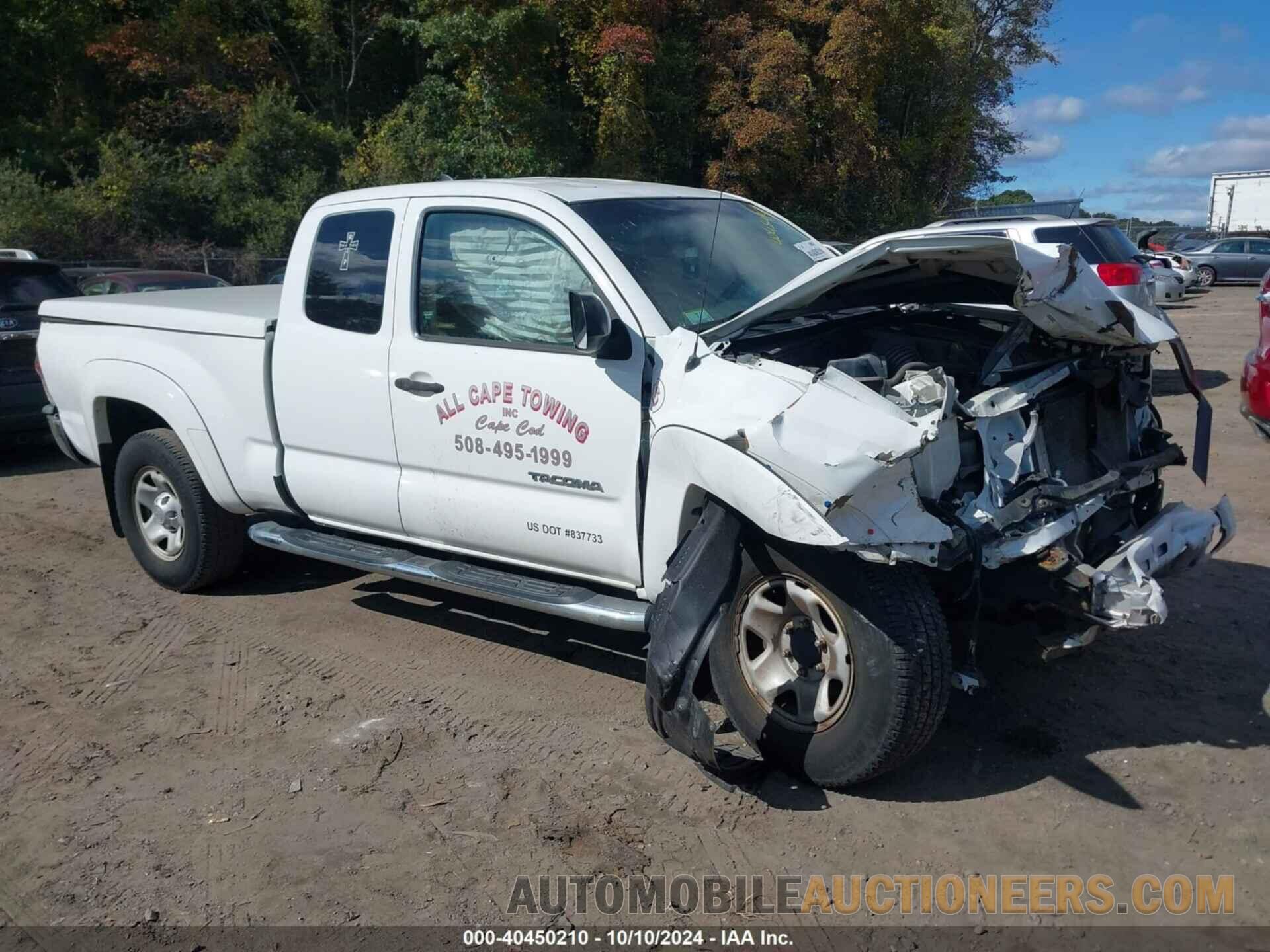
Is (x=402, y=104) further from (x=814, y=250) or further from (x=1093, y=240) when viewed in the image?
(x=814, y=250)

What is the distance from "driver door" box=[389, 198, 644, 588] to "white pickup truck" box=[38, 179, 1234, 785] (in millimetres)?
13

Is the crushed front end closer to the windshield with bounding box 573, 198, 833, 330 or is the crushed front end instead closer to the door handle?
the windshield with bounding box 573, 198, 833, 330

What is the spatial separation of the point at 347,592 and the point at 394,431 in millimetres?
1632

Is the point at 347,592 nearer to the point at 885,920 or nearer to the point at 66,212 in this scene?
the point at 885,920

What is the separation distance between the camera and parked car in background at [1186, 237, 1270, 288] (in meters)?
31.2

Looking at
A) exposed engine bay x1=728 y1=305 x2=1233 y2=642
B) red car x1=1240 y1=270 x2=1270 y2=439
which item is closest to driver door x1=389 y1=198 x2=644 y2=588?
exposed engine bay x1=728 y1=305 x2=1233 y2=642

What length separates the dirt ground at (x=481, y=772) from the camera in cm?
354

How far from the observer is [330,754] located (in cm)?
438

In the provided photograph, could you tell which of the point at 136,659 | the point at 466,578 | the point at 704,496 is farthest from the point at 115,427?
the point at 704,496

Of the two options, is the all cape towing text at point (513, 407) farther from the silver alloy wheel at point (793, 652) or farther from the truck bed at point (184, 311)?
the truck bed at point (184, 311)

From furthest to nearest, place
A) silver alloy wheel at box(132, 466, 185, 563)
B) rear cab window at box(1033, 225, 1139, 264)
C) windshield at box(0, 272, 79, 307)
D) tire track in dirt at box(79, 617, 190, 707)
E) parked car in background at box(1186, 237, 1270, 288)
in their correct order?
parked car in background at box(1186, 237, 1270, 288), rear cab window at box(1033, 225, 1139, 264), windshield at box(0, 272, 79, 307), silver alloy wheel at box(132, 466, 185, 563), tire track in dirt at box(79, 617, 190, 707)

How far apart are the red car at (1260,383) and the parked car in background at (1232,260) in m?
27.5

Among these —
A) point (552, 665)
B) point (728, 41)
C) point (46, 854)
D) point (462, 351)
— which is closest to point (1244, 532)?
point (552, 665)

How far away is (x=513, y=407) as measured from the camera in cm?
459
